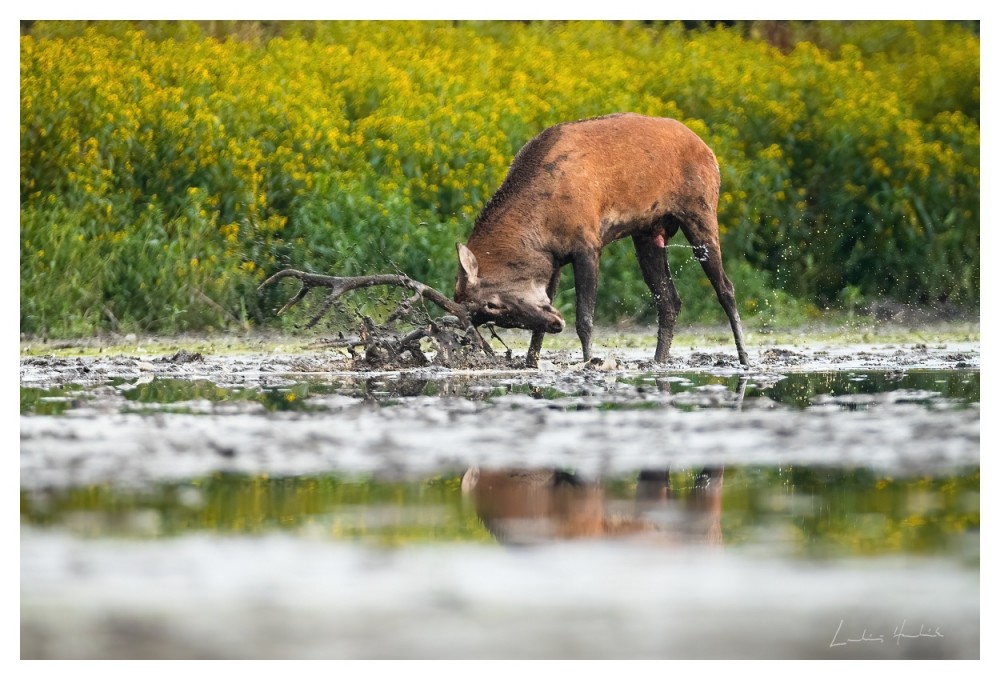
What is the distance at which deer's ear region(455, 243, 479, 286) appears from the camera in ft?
36.2

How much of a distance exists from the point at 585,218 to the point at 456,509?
5.25 meters

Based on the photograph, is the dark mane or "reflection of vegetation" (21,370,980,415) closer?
"reflection of vegetation" (21,370,980,415)

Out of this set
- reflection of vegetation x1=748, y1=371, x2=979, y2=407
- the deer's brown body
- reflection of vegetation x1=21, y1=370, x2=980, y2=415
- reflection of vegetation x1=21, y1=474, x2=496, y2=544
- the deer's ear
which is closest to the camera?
reflection of vegetation x1=21, y1=474, x2=496, y2=544

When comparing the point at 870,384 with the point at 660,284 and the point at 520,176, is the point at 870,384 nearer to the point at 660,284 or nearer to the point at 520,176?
the point at 660,284

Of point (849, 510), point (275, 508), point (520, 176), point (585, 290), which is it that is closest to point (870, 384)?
point (585, 290)

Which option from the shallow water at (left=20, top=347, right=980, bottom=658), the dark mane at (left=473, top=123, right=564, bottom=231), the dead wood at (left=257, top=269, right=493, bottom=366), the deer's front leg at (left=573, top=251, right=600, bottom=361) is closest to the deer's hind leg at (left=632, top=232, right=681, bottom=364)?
the deer's front leg at (left=573, top=251, right=600, bottom=361)

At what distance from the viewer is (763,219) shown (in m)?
16.3

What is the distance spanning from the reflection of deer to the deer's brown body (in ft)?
13.1

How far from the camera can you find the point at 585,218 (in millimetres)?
11578

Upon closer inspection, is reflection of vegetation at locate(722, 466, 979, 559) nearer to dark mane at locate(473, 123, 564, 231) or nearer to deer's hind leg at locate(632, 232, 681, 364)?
dark mane at locate(473, 123, 564, 231)

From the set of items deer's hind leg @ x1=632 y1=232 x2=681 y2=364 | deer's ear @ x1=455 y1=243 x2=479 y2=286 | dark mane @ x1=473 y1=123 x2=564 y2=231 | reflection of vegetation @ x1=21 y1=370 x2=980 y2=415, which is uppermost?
dark mane @ x1=473 y1=123 x2=564 y2=231

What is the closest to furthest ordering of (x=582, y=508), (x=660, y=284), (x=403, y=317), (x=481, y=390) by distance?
(x=582, y=508) < (x=481, y=390) < (x=403, y=317) < (x=660, y=284)
